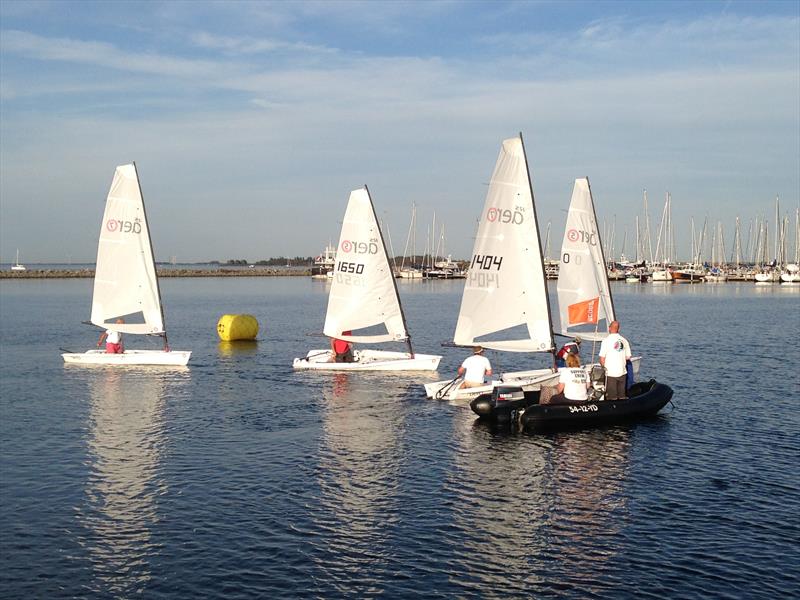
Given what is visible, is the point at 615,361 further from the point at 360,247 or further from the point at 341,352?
the point at 360,247

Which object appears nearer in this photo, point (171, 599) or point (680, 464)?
point (171, 599)

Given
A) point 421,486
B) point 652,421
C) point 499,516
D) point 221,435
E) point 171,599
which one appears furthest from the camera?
point 652,421

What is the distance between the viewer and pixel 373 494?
19.8 meters

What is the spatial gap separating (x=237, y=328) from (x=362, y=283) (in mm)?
16532

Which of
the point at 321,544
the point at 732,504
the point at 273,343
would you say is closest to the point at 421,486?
the point at 321,544

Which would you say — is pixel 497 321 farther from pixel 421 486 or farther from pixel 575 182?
pixel 421 486

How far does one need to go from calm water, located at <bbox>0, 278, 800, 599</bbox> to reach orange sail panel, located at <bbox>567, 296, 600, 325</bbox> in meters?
5.22

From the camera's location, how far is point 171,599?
13.9m

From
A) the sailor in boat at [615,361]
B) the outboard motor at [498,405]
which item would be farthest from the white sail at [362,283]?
the sailor in boat at [615,361]

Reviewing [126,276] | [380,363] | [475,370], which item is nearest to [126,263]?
[126,276]

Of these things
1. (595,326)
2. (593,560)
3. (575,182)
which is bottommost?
(593,560)

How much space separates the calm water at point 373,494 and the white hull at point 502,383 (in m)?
1.01

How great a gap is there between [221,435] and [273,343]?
28.9m

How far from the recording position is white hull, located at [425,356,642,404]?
1129 inches
